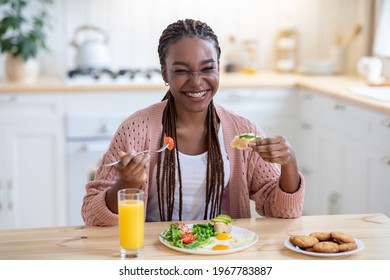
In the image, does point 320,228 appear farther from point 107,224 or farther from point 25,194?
point 25,194

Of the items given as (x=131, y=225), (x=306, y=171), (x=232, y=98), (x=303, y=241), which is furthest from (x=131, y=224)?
(x=306, y=171)

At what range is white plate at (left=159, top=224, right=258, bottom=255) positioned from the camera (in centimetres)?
146

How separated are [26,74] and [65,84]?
31 cm

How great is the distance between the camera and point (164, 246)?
1519 millimetres

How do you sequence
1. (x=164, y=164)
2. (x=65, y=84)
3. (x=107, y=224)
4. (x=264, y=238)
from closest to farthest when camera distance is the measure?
(x=264, y=238), (x=107, y=224), (x=164, y=164), (x=65, y=84)

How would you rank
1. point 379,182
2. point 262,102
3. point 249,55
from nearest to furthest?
point 379,182 < point 262,102 < point 249,55

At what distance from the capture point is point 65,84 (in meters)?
3.73

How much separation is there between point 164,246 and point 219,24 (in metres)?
3.12

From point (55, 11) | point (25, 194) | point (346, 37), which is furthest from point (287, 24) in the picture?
point (25, 194)

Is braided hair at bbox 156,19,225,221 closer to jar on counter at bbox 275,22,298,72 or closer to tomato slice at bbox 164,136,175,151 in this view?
tomato slice at bbox 164,136,175,151

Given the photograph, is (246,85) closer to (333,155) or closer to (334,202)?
(333,155)

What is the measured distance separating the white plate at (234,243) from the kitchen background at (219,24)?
2893 mm

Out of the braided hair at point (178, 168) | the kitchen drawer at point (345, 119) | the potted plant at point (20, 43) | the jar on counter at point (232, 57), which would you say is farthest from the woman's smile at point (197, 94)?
the jar on counter at point (232, 57)

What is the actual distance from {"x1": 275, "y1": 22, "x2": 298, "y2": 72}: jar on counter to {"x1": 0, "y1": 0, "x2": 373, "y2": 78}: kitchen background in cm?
5
